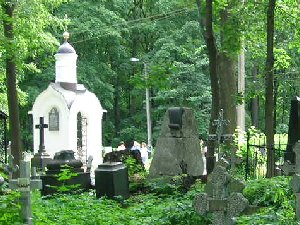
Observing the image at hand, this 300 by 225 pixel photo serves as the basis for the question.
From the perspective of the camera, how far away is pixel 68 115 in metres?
29.3

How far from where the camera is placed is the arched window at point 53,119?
97.4ft

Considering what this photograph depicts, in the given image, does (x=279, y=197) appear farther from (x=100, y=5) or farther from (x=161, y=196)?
(x=100, y=5)

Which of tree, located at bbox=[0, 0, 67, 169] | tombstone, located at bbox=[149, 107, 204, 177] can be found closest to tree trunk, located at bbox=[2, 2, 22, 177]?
tree, located at bbox=[0, 0, 67, 169]

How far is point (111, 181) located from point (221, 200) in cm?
553

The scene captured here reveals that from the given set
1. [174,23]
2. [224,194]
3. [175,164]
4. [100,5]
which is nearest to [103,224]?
[224,194]

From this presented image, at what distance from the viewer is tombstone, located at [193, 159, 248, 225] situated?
7336mm

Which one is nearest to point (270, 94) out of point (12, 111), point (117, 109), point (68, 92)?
point (12, 111)

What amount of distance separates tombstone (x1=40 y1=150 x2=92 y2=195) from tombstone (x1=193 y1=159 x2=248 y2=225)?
6299mm

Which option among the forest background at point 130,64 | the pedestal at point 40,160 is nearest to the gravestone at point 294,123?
the forest background at point 130,64

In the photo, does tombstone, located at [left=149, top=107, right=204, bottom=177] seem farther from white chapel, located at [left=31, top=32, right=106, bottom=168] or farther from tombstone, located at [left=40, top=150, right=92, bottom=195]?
white chapel, located at [left=31, top=32, right=106, bottom=168]

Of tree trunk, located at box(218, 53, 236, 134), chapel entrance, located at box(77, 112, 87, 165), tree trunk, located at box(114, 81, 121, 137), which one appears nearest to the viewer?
tree trunk, located at box(218, 53, 236, 134)

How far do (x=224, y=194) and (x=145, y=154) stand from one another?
20500 millimetres

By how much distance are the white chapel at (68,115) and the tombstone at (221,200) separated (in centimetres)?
2149

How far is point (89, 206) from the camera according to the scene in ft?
35.6
